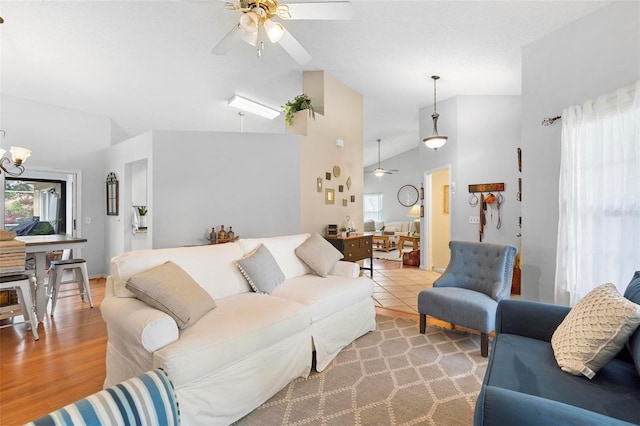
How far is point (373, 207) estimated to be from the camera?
11.6 meters

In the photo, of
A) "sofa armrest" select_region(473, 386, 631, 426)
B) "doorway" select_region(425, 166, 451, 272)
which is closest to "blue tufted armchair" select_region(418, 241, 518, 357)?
"sofa armrest" select_region(473, 386, 631, 426)

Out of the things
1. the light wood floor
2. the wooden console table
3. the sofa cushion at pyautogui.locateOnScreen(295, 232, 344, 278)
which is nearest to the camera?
the light wood floor

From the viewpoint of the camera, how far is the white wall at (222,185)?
4.10 m

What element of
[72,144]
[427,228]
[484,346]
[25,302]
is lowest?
[484,346]

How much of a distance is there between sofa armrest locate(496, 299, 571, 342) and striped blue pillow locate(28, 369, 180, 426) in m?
1.95

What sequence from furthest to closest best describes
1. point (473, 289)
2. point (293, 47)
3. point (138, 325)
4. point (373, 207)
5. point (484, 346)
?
point (373, 207) < point (473, 289) < point (293, 47) < point (484, 346) < point (138, 325)

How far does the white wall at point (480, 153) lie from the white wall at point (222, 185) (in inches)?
119

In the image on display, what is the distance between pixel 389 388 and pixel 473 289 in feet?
4.81

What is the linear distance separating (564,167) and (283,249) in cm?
291

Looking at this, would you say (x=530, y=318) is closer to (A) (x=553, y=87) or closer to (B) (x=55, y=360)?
(A) (x=553, y=87)

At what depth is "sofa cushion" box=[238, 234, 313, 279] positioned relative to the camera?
2837 mm

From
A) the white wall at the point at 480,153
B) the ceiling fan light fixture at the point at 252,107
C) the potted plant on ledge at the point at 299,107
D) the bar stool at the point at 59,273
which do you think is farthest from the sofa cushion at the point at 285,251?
→ the white wall at the point at 480,153

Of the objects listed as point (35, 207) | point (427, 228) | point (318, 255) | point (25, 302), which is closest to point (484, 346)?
point (318, 255)

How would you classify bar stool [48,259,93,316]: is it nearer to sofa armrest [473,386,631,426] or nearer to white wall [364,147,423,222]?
sofa armrest [473,386,631,426]
